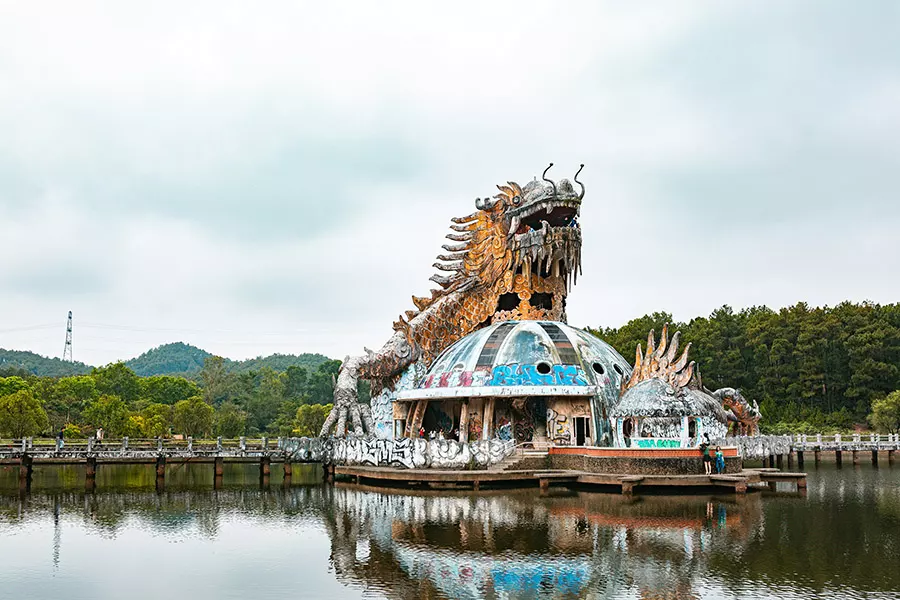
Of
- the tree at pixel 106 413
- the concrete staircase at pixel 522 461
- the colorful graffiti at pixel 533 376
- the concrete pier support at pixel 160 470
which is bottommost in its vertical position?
the concrete pier support at pixel 160 470

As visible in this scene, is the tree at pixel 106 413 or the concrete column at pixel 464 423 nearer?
the concrete column at pixel 464 423

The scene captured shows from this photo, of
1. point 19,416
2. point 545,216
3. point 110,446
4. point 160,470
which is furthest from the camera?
point 19,416

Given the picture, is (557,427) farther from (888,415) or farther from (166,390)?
(166,390)

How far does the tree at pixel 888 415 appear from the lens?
164 feet

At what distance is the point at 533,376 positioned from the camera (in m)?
30.0

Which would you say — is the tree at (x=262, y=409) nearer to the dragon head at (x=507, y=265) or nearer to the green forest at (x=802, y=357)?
the green forest at (x=802, y=357)

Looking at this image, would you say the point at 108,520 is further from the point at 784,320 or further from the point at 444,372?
the point at 784,320

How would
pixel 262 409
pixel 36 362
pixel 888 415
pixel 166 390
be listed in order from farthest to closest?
pixel 36 362, pixel 262 409, pixel 166 390, pixel 888 415

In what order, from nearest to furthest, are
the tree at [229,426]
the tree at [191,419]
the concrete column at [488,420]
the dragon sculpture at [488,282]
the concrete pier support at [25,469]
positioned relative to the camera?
1. the concrete pier support at [25,469]
2. the concrete column at [488,420]
3. the dragon sculpture at [488,282]
4. the tree at [191,419]
5. the tree at [229,426]

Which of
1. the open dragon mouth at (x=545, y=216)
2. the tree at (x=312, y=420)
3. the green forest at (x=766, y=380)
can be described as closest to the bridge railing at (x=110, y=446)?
the open dragon mouth at (x=545, y=216)

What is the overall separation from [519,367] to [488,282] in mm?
6371

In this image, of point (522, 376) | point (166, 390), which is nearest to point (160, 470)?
point (522, 376)

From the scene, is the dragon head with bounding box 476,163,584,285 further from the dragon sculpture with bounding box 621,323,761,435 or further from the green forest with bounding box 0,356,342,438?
the green forest with bounding box 0,356,342,438

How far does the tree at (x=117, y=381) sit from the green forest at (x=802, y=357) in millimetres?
44332
